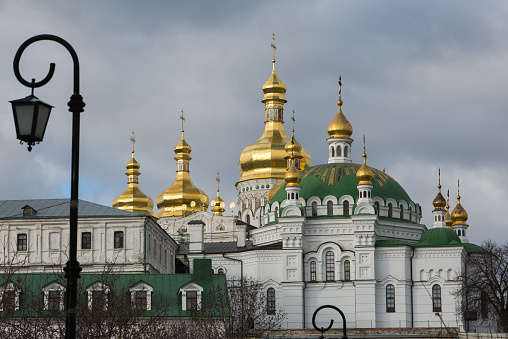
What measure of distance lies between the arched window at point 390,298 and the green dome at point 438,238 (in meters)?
3.20

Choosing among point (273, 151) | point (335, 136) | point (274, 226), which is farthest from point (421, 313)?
point (273, 151)

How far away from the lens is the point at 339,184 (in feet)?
238

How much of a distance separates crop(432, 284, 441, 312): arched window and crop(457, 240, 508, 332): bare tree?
1348 millimetres

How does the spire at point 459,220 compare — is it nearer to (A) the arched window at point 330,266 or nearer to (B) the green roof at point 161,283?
(A) the arched window at point 330,266

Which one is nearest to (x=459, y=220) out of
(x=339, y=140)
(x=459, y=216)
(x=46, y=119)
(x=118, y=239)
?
(x=459, y=216)

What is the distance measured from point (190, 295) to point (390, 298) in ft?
69.3

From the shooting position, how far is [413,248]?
6844cm

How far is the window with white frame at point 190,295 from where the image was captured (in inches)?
1933

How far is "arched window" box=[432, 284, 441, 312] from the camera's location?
221ft

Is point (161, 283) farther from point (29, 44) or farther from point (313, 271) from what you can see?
point (29, 44)

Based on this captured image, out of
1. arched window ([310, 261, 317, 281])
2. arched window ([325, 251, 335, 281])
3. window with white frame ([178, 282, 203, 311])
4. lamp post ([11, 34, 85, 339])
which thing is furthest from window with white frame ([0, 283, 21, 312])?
arched window ([325, 251, 335, 281])

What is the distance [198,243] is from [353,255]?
11.4m

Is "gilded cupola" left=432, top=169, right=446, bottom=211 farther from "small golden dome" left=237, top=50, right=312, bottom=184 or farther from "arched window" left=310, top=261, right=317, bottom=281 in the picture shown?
"small golden dome" left=237, top=50, right=312, bottom=184

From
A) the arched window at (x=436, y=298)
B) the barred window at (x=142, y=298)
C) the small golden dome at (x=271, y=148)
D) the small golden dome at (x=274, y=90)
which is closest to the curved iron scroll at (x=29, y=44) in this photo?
the barred window at (x=142, y=298)
